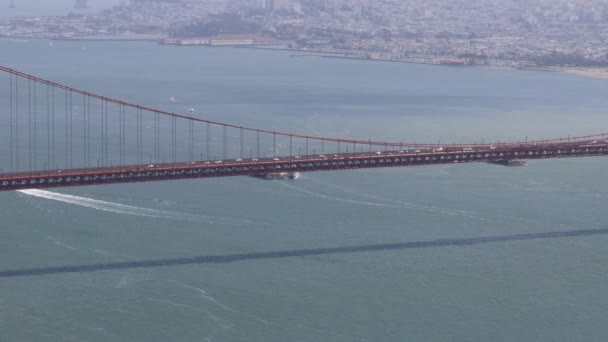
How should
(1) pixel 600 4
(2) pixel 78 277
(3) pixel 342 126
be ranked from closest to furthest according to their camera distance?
(2) pixel 78 277
(3) pixel 342 126
(1) pixel 600 4

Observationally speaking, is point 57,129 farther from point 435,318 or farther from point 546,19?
point 546,19

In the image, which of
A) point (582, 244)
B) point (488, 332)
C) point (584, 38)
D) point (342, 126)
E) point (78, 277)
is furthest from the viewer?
point (584, 38)

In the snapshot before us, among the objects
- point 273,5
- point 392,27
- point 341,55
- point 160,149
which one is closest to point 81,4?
point 273,5

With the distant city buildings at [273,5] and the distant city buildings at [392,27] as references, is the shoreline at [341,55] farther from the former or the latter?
the distant city buildings at [273,5]

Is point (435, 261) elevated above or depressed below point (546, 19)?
below

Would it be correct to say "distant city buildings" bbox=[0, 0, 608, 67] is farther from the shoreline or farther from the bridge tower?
the bridge tower

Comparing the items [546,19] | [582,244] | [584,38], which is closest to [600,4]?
[546,19]

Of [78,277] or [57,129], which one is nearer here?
[78,277]
